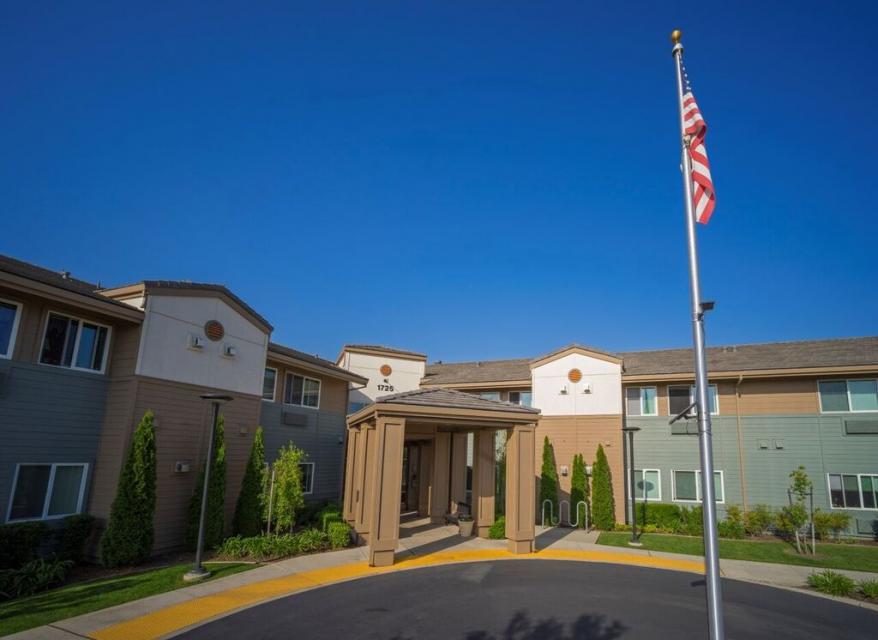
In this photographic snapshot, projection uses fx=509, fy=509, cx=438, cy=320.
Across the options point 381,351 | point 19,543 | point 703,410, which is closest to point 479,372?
point 381,351

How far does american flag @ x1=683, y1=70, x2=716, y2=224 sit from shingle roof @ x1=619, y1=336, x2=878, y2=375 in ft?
47.8

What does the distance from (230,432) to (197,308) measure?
3734 mm

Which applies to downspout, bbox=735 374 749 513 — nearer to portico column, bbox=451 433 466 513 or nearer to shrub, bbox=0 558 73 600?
portico column, bbox=451 433 466 513

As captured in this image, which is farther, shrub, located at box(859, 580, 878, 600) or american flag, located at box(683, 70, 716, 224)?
shrub, located at box(859, 580, 878, 600)

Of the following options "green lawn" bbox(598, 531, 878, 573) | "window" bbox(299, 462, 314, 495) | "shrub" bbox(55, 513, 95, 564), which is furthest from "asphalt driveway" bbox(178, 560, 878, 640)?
"window" bbox(299, 462, 314, 495)

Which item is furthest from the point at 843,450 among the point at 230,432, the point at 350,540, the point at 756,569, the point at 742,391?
the point at 230,432

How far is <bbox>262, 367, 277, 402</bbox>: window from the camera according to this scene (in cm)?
1719

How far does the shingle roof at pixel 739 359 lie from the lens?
18156mm

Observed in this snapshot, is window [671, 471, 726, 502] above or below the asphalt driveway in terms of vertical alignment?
above

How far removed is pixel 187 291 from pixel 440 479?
394 inches

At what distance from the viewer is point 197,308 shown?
545 inches

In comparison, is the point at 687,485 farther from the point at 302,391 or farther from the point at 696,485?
the point at 302,391

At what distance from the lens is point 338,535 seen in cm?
1327

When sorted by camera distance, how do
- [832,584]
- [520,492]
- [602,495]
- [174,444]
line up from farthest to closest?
1. [602,495]
2. [520,492]
3. [174,444]
4. [832,584]
